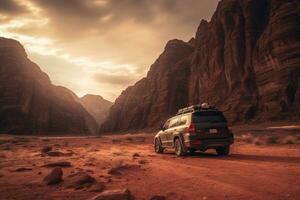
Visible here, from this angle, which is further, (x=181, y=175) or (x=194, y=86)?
(x=194, y=86)

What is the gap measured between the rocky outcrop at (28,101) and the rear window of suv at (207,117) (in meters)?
111

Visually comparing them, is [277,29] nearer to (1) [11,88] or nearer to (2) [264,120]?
(2) [264,120]

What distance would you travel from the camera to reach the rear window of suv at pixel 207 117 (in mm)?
13475

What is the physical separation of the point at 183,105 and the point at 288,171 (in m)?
95.0

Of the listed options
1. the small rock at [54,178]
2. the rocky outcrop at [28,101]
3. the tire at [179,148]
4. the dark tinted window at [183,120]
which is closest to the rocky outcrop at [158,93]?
the rocky outcrop at [28,101]

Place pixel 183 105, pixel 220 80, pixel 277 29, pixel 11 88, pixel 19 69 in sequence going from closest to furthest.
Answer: pixel 277 29, pixel 220 80, pixel 183 105, pixel 11 88, pixel 19 69

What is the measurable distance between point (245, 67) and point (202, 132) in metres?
56.7

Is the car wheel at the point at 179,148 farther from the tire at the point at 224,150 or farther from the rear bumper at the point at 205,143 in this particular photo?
the tire at the point at 224,150

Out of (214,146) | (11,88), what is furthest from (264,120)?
(11,88)

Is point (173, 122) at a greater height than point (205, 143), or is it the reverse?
point (173, 122)

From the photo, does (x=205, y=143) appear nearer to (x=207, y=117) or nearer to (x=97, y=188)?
(x=207, y=117)

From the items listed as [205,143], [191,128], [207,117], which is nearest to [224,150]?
[205,143]

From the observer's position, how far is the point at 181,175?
7824 millimetres

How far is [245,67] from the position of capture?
66.6m
